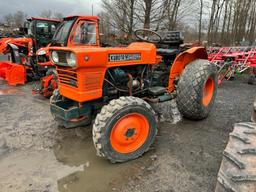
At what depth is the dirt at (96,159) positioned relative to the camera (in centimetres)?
234

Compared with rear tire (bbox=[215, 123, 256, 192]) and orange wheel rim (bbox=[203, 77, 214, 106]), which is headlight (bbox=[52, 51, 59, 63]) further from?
orange wheel rim (bbox=[203, 77, 214, 106])

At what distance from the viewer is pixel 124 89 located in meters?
3.27

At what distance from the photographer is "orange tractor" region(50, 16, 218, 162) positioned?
2.54 m

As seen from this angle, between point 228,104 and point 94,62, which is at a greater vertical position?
point 94,62

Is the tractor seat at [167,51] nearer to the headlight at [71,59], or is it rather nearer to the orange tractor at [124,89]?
the orange tractor at [124,89]

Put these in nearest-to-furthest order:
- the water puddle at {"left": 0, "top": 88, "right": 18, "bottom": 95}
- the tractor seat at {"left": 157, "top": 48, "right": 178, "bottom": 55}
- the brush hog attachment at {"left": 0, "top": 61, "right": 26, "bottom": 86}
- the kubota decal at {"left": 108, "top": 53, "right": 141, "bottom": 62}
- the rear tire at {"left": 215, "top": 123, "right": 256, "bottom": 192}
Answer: the rear tire at {"left": 215, "top": 123, "right": 256, "bottom": 192} < the kubota decal at {"left": 108, "top": 53, "right": 141, "bottom": 62} < the tractor seat at {"left": 157, "top": 48, "right": 178, "bottom": 55} < the water puddle at {"left": 0, "top": 88, "right": 18, "bottom": 95} < the brush hog attachment at {"left": 0, "top": 61, "right": 26, "bottom": 86}

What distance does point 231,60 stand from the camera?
7367mm

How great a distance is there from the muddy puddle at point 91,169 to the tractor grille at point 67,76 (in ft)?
3.00

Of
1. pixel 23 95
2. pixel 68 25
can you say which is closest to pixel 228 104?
pixel 68 25

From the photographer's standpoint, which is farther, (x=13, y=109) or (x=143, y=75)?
(x=13, y=109)

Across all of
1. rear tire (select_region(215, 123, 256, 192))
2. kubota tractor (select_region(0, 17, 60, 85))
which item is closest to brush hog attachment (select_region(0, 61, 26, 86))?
kubota tractor (select_region(0, 17, 60, 85))

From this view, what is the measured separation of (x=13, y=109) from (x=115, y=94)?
2724mm

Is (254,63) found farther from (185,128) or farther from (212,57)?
(185,128)

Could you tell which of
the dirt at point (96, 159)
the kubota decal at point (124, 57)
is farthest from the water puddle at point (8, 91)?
the kubota decal at point (124, 57)
